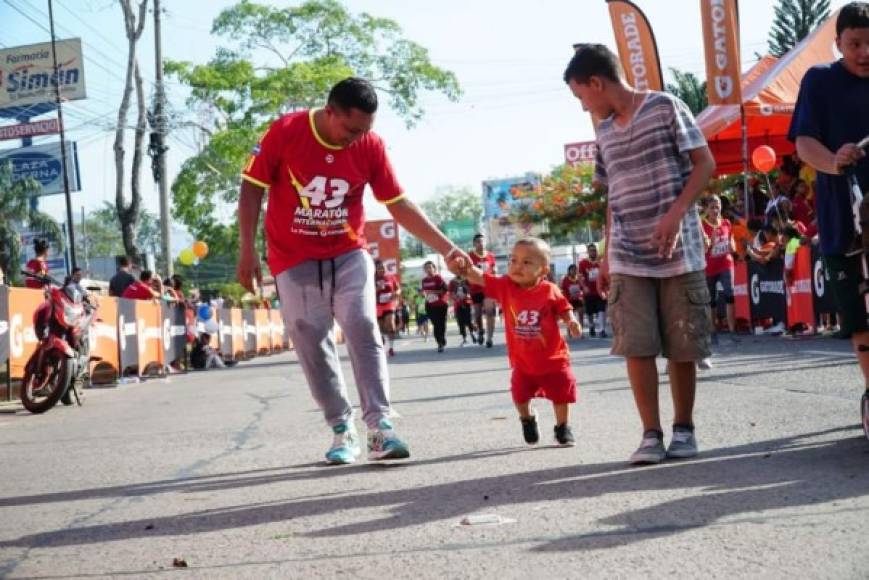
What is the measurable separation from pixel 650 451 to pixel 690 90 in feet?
124

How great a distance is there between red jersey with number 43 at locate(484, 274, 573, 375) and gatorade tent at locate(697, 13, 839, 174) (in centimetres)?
1228

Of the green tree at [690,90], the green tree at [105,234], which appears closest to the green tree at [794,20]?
the green tree at [690,90]

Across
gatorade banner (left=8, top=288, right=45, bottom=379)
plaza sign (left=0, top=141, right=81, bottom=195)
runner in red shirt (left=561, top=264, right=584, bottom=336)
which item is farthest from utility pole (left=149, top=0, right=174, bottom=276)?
plaza sign (left=0, top=141, right=81, bottom=195)

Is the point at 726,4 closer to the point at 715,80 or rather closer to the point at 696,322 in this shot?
the point at 715,80

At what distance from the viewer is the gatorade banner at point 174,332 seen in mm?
20141

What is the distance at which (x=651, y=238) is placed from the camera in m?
5.33

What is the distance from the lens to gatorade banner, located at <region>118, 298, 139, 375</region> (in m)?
16.9

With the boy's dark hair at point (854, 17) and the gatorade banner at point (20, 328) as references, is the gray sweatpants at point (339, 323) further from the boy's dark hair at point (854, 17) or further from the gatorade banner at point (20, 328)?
the gatorade banner at point (20, 328)

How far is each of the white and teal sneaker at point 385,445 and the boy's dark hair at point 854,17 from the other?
271cm

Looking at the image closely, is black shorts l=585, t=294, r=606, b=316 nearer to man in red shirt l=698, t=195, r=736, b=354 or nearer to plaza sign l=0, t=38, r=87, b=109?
man in red shirt l=698, t=195, r=736, b=354

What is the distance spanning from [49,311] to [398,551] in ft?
30.6

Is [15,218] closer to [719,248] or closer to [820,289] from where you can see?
[719,248]

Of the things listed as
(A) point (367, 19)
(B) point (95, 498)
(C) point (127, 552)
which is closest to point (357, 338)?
(B) point (95, 498)

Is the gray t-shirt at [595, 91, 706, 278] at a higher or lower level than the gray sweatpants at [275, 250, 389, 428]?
higher
